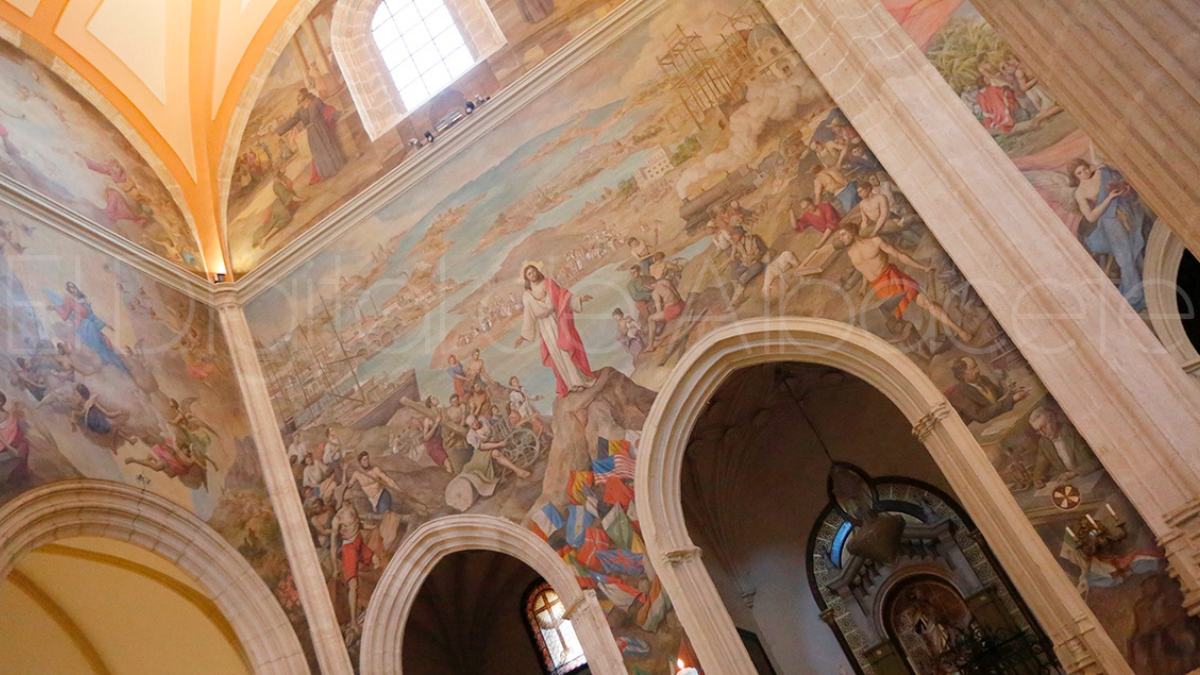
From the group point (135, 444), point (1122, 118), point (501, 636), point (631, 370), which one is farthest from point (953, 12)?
point (501, 636)

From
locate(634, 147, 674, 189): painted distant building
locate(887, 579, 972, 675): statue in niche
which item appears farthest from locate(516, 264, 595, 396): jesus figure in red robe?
locate(887, 579, 972, 675): statue in niche

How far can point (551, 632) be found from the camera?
14.4 metres

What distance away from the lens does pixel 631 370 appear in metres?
10.4

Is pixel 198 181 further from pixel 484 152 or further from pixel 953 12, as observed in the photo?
pixel 953 12

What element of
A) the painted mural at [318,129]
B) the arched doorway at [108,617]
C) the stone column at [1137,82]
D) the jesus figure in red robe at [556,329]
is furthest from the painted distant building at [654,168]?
the stone column at [1137,82]

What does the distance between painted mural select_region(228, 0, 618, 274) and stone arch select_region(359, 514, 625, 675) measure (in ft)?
14.8

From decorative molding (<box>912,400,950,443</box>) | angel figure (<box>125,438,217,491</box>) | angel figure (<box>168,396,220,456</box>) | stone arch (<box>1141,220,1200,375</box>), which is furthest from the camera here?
angel figure (<box>168,396,220,456</box>)

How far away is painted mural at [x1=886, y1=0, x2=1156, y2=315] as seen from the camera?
27.1ft

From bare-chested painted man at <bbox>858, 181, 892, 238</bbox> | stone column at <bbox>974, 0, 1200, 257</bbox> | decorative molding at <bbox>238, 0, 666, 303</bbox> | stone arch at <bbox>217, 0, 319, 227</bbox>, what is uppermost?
stone arch at <bbox>217, 0, 319, 227</bbox>

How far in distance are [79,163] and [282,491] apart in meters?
4.65

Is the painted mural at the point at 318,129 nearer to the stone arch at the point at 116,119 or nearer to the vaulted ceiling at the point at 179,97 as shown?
the vaulted ceiling at the point at 179,97

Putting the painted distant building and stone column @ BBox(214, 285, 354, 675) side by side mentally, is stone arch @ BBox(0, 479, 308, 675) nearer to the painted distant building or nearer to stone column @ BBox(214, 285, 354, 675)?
stone column @ BBox(214, 285, 354, 675)

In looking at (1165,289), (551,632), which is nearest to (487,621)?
(551,632)

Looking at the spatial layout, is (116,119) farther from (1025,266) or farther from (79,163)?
(1025,266)
